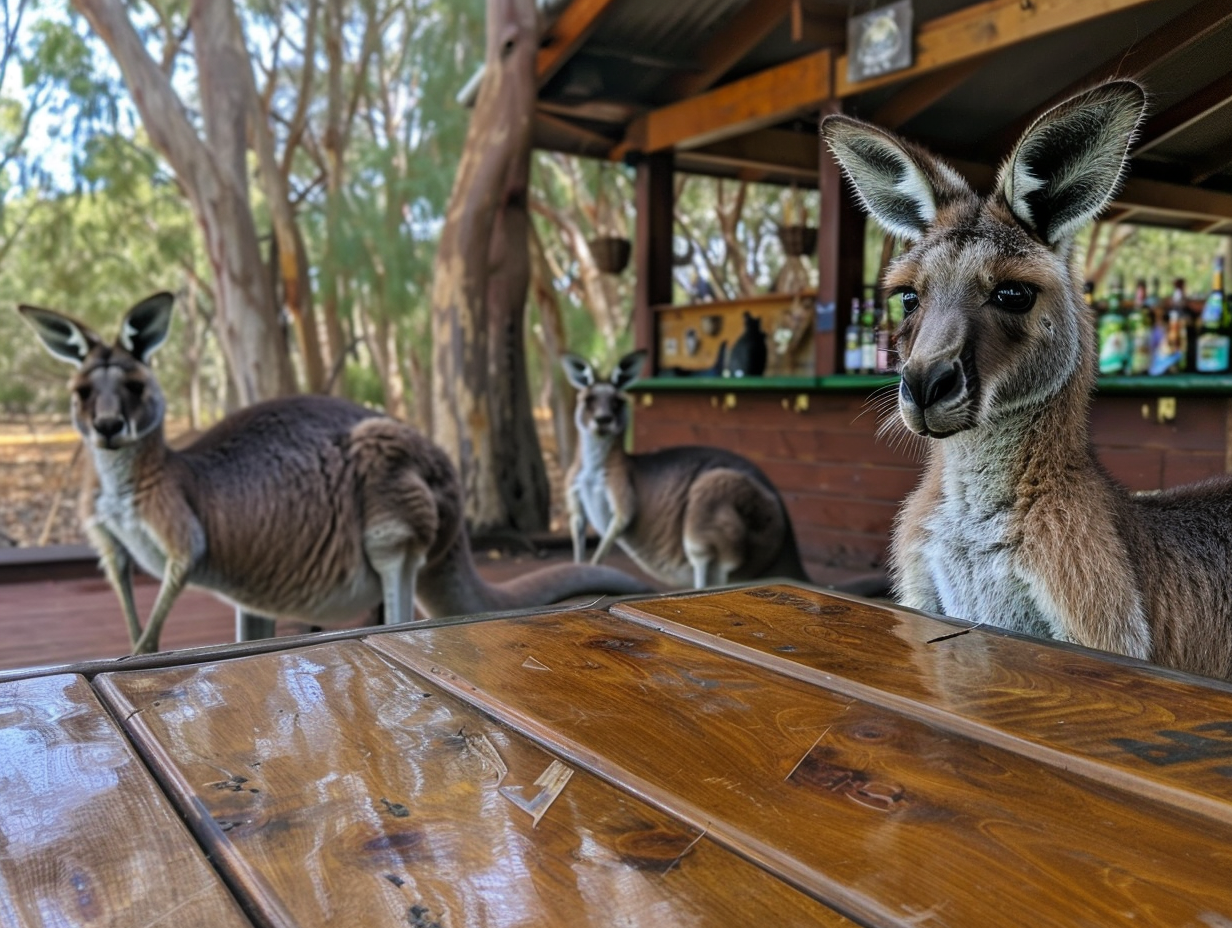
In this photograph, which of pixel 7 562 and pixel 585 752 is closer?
pixel 585 752

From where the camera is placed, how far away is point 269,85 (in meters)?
10.3

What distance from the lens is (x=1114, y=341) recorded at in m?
4.02

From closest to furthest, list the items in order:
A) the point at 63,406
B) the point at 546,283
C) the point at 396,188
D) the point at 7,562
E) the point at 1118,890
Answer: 1. the point at 1118,890
2. the point at 7,562
3. the point at 396,188
4. the point at 546,283
5. the point at 63,406

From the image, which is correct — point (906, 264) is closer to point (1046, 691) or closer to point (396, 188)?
point (1046, 691)

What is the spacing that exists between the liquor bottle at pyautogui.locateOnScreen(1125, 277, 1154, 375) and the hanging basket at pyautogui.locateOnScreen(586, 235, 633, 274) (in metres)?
3.29

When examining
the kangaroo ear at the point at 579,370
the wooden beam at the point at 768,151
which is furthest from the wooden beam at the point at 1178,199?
the wooden beam at the point at 768,151

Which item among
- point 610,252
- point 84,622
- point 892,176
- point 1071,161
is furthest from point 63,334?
point 610,252

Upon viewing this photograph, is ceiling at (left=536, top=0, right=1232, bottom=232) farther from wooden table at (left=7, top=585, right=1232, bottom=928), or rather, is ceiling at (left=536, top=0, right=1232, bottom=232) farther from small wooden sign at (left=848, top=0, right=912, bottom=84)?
wooden table at (left=7, top=585, right=1232, bottom=928)

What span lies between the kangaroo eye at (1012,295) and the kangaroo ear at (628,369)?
308cm

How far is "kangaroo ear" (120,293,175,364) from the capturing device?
2.50 metres

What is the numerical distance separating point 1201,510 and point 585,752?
3.88 ft

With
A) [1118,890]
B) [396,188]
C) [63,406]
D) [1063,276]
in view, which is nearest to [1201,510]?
[1063,276]

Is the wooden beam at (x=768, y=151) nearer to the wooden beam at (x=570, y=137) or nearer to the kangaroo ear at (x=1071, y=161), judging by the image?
the wooden beam at (x=570, y=137)

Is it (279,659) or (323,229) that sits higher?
(323,229)
